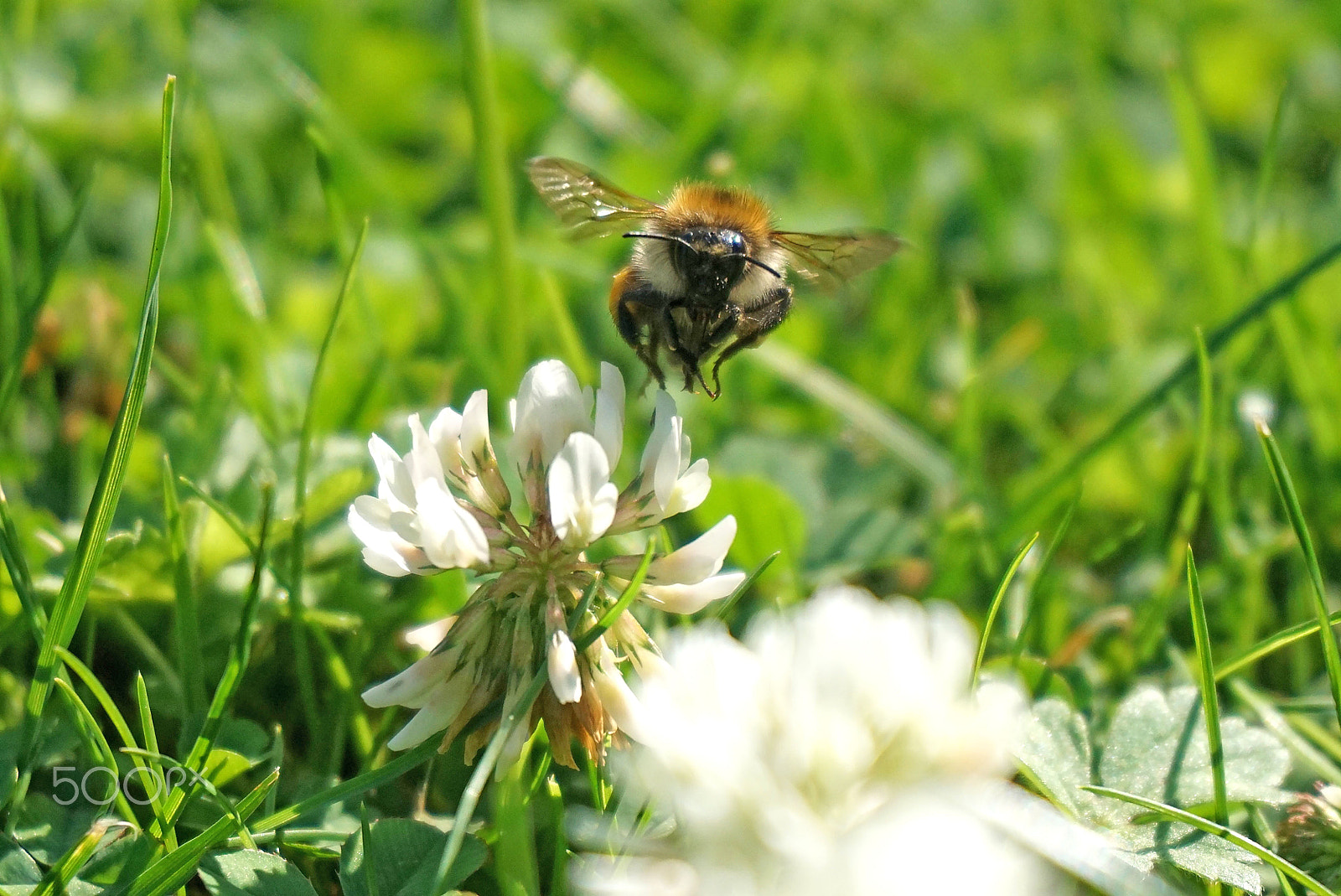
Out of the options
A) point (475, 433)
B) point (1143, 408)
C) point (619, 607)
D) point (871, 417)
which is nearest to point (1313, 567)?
point (1143, 408)

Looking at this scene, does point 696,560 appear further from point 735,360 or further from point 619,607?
point 735,360

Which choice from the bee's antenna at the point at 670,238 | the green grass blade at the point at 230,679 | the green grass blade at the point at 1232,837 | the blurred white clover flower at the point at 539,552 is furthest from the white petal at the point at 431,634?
the green grass blade at the point at 1232,837

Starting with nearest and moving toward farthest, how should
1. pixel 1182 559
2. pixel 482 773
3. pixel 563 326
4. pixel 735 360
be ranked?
pixel 482 773, pixel 1182 559, pixel 563 326, pixel 735 360

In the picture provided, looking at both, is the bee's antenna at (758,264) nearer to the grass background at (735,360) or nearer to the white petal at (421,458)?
the grass background at (735,360)

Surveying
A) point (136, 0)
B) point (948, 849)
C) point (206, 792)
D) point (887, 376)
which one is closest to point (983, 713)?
point (948, 849)

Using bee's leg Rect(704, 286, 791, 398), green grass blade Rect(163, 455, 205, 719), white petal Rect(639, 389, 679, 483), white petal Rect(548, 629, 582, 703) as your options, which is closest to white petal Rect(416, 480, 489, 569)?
white petal Rect(548, 629, 582, 703)

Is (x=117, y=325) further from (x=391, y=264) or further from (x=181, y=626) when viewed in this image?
(x=181, y=626)

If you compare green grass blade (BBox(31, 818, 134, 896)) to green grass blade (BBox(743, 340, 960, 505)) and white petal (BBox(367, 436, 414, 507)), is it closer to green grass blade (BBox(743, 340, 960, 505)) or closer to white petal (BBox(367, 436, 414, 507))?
white petal (BBox(367, 436, 414, 507))
